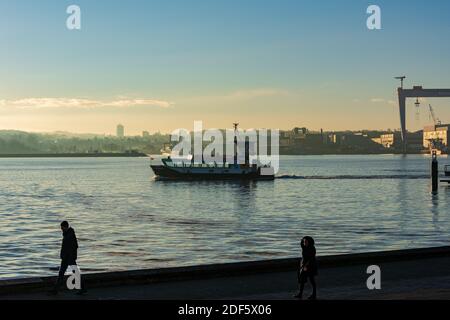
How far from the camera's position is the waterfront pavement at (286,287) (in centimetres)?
1589

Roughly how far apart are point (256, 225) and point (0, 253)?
23.5 meters

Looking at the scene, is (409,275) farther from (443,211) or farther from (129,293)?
(443,211)

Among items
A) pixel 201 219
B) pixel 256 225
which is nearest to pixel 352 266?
pixel 256 225

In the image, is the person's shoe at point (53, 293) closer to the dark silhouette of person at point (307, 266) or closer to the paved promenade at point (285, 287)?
the paved promenade at point (285, 287)

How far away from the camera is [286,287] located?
17.3m

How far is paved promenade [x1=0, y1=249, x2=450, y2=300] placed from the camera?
15.9 metres

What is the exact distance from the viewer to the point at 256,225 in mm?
57562
